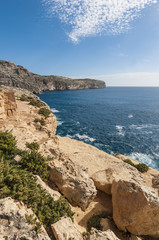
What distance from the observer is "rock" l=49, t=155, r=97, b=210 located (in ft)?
31.5

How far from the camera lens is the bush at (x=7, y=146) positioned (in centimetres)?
1035

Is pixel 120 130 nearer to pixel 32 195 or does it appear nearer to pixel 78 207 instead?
pixel 78 207

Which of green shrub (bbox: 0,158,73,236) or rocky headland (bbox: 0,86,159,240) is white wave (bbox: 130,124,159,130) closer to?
rocky headland (bbox: 0,86,159,240)

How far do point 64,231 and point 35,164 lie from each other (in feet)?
16.3

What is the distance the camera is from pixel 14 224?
5145mm

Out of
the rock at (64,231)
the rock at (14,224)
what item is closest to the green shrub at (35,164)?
the rock at (14,224)

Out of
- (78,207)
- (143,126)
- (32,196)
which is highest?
(32,196)

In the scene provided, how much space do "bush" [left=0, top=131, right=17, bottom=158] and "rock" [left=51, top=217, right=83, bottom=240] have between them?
252 inches

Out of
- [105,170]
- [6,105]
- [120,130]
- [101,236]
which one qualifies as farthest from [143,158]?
[6,105]

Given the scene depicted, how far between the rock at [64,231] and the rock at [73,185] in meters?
2.73

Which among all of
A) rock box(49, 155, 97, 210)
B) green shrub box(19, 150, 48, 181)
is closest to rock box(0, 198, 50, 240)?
green shrub box(19, 150, 48, 181)

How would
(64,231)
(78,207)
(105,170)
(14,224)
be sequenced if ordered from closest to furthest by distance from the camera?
1. (14,224)
2. (64,231)
3. (78,207)
4. (105,170)

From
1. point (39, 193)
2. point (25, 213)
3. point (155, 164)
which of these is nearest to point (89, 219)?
point (39, 193)

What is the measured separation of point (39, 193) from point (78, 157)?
39.7 ft
